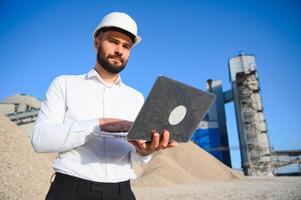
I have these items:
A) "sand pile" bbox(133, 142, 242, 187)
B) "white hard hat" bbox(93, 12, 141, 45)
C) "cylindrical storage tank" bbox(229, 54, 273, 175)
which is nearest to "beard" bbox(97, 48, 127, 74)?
"white hard hat" bbox(93, 12, 141, 45)

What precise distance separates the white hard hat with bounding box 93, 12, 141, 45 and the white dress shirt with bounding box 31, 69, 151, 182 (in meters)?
0.35

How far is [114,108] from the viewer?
71.8 inches

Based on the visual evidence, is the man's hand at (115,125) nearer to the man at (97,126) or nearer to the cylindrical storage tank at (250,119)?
the man at (97,126)

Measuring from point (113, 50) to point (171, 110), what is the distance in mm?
645

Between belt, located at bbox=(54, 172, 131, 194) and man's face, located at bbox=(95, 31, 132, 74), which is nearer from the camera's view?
belt, located at bbox=(54, 172, 131, 194)

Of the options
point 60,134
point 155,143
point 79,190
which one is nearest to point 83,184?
point 79,190

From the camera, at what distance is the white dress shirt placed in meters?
1.46

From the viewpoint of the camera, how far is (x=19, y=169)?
746cm

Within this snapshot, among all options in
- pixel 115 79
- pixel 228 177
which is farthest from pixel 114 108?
pixel 228 177

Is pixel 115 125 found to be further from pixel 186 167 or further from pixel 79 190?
pixel 186 167

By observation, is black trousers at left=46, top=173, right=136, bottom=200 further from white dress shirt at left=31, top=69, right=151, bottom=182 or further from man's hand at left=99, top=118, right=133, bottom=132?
man's hand at left=99, top=118, right=133, bottom=132

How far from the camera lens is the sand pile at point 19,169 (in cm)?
639

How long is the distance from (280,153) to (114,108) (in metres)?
32.7

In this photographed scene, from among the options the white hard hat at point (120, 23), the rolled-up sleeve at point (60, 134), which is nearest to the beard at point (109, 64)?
the white hard hat at point (120, 23)
